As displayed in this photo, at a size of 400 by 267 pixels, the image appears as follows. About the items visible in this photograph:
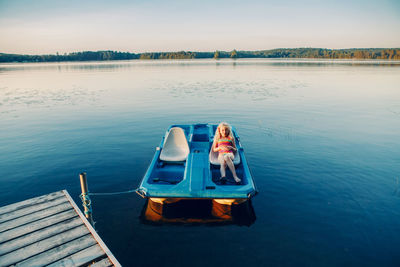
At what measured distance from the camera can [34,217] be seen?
5.91 metres

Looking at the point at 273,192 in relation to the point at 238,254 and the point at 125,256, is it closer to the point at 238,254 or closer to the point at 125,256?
the point at 238,254

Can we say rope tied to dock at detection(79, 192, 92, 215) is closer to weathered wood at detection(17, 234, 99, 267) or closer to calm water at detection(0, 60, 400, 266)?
calm water at detection(0, 60, 400, 266)

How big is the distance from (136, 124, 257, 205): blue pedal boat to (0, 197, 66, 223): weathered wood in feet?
6.58

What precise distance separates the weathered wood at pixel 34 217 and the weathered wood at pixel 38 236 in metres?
0.51

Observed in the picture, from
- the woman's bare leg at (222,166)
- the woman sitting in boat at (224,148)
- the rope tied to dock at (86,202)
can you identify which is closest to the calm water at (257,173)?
the rope tied to dock at (86,202)

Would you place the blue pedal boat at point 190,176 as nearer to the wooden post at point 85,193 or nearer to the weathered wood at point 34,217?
the wooden post at point 85,193

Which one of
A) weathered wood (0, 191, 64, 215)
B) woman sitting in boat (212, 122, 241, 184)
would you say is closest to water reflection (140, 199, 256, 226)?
woman sitting in boat (212, 122, 241, 184)

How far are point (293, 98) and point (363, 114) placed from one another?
713 centimetres

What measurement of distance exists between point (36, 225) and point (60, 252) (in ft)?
3.97

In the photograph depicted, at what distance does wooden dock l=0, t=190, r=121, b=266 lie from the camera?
15.5 feet

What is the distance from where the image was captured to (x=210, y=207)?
7.59 meters

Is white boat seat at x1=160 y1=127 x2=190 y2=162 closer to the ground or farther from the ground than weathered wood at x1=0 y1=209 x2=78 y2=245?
farther from the ground

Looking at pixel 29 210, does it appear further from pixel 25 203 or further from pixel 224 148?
pixel 224 148

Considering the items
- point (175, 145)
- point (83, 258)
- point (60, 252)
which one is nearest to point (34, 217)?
point (60, 252)
